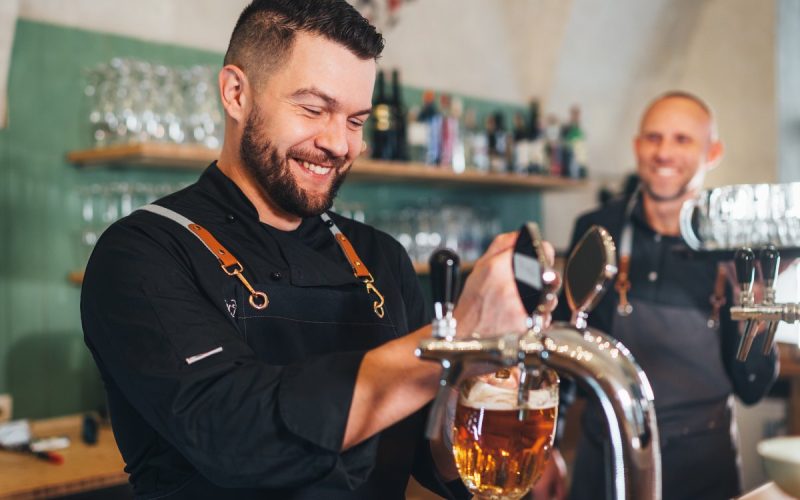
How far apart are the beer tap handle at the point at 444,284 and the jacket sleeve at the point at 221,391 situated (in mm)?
203

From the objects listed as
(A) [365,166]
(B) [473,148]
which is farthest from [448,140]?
(A) [365,166]

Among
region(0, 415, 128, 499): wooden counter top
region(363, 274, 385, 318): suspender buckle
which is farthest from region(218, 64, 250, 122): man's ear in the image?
region(0, 415, 128, 499): wooden counter top

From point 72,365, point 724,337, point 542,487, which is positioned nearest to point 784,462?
point 724,337

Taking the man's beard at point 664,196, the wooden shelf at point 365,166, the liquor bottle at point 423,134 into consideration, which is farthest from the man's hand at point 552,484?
the liquor bottle at point 423,134

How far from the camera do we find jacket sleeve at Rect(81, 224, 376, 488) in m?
0.97

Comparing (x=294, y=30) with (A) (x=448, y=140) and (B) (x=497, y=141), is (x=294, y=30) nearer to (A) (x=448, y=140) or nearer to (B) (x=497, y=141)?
(A) (x=448, y=140)

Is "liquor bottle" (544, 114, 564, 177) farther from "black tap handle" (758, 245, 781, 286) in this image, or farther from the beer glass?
the beer glass

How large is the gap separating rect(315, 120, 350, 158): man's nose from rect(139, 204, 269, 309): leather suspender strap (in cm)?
23

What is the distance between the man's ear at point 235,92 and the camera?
1.45 metres

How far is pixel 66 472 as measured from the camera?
2254 mm

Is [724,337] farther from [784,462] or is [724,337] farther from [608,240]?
[608,240]

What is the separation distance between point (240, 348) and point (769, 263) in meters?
0.75

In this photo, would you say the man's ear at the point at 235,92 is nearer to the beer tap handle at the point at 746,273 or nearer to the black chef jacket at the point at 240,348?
the black chef jacket at the point at 240,348

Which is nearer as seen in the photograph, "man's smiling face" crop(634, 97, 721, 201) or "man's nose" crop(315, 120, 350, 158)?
"man's nose" crop(315, 120, 350, 158)
